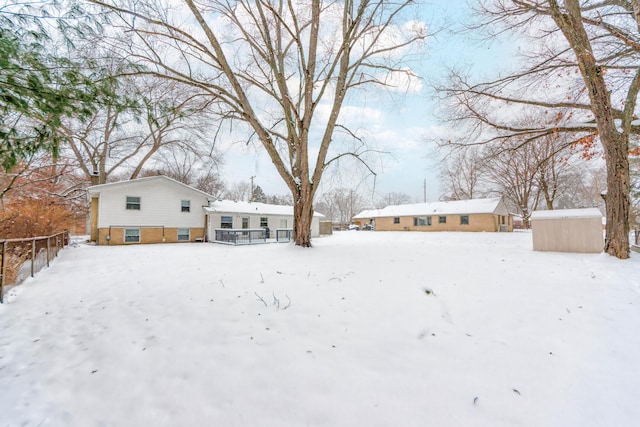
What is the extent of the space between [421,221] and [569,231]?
842 inches

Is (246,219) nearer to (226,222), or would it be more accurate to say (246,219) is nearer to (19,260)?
(226,222)

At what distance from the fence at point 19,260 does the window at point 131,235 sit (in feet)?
30.9

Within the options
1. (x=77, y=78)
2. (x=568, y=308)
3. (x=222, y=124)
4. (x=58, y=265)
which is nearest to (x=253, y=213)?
(x=222, y=124)

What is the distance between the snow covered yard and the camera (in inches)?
71.1

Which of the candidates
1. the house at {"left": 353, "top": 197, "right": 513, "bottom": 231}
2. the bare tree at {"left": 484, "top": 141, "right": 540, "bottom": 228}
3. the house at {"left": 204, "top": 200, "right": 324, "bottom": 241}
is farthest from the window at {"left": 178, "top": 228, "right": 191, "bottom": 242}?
the bare tree at {"left": 484, "top": 141, "right": 540, "bottom": 228}

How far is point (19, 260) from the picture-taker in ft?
17.0


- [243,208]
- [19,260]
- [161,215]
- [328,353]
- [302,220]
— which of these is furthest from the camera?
[243,208]

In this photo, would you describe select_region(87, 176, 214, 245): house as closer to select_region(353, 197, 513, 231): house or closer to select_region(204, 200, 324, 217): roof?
select_region(204, 200, 324, 217): roof

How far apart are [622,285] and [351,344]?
505 cm

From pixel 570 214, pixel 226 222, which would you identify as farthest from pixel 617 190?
pixel 226 222

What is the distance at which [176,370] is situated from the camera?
226 centimetres

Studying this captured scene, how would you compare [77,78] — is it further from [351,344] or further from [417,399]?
[417,399]

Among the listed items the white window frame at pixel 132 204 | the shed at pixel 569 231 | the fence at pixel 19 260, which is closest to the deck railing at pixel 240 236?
the white window frame at pixel 132 204

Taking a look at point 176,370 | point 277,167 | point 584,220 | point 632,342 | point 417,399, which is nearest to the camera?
point 417,399
